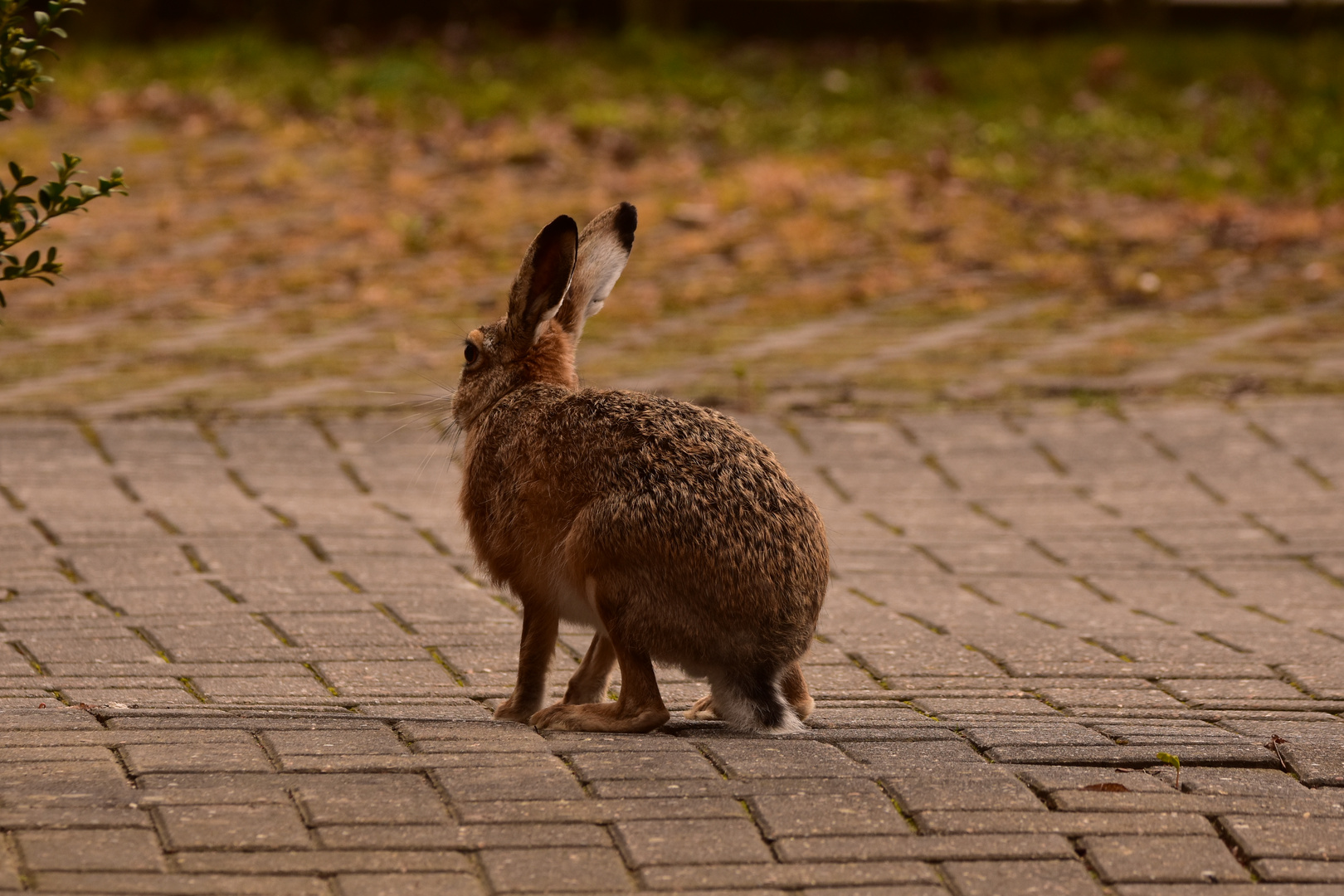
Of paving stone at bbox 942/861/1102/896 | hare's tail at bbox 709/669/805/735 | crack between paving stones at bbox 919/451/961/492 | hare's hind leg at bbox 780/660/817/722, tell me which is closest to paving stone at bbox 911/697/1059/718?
hare's hind leg at bbox 780/660/817/722

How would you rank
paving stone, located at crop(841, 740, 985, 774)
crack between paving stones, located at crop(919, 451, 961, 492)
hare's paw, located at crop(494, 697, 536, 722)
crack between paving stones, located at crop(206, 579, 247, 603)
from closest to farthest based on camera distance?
1. paving stone, located at crop(841, 740, 985, 774)
2. hare's paw, located at crop(494, 697, 536, 722)
3. crack between paving stones, located at crop(206, 579, 247, 603)
4. crack between paving stones, located at crop(919, 451, 961, 492)

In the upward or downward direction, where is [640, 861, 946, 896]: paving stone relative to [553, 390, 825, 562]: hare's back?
downward

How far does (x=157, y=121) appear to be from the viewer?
46.2 feet

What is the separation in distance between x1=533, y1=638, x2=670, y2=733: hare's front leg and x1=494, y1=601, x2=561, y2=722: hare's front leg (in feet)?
0.27

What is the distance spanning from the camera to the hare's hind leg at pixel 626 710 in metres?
4.12

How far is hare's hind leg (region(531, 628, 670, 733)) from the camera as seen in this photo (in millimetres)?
4117

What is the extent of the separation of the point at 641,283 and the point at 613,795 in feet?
22.5

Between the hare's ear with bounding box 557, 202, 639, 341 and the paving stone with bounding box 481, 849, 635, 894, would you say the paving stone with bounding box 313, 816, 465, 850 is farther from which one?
the hare's ear with bounding box 557, 202, 639, 341

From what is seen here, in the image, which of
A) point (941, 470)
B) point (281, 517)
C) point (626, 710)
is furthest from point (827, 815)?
point (941, 470)

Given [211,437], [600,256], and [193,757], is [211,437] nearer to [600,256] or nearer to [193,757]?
[600,256]

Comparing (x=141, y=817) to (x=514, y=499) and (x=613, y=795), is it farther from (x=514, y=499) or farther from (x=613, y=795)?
(x=514, y=499)

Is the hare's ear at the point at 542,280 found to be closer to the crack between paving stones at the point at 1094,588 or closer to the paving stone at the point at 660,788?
the paving stone at the point at 660,788

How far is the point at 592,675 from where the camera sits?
4465 millimetres

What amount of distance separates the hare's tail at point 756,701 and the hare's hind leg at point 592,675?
358 mm
